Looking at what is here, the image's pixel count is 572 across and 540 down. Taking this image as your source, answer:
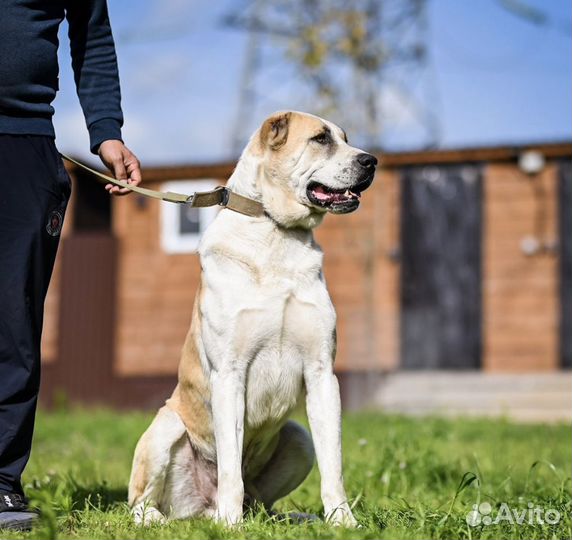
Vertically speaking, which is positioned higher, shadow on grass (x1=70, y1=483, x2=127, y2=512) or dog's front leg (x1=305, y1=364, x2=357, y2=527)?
dog's front leg (x1=305, y1=364, x2=357, y2=527)

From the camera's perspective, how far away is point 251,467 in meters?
3.80

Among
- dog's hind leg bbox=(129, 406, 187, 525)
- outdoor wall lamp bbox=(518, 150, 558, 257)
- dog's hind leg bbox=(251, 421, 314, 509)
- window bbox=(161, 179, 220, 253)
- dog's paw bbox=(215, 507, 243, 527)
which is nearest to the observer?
dog's paw bbox=(215, 507, 243, 527)

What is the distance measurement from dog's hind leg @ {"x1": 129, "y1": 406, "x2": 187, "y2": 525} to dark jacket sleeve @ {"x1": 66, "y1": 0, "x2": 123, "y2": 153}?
1.11 meters

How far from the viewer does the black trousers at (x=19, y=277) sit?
3.24 m

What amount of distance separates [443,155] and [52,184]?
9450mm

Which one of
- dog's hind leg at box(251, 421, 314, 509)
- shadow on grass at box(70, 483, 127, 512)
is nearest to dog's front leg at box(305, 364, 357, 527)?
dog's hind leg at box(251, 421, 314, 509)

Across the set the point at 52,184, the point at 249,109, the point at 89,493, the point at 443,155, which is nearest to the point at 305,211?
the point at 52,184

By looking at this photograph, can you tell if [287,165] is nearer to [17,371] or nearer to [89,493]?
[17,371]

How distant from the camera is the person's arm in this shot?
3566 millimetres

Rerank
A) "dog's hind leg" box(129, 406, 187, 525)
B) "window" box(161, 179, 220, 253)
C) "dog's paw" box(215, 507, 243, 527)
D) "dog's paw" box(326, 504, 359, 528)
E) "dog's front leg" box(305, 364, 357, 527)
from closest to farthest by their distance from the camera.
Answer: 1. "dog's paw" box(326, 504, 359, 528)
2. "dog's paw" box(215, 507, 243, 527)
3. "dog's front leg" box(305, 364, 357, 527)
4. "dog's hind leg" box(129, 406, 187, 525)
5. "window" box(161, 179, 220, 253)

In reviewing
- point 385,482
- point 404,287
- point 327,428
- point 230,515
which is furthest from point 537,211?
point 230,515

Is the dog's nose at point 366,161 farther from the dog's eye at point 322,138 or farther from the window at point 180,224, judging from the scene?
the window at point 180,224

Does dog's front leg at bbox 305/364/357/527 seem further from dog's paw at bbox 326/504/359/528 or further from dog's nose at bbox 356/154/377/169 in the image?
dog's nose at bbox 356/154/377/169

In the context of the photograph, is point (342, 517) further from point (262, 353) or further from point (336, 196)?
point (336, 196)
